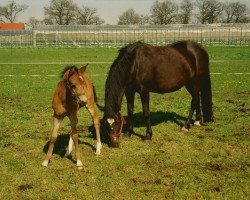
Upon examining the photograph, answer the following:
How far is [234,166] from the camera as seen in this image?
743 cm

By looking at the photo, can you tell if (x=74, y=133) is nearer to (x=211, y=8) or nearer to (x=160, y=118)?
(x=160, y=118)

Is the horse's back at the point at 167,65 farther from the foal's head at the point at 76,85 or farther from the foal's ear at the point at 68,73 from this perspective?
the foal's head at the point at 76,85

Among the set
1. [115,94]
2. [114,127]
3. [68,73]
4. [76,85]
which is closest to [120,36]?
[115,94]

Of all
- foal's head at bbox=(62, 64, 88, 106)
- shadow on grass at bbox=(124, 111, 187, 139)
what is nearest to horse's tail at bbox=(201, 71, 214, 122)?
shadow on grass at bbox=(124, 111, 187, 139)

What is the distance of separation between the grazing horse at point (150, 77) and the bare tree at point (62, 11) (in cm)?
9667

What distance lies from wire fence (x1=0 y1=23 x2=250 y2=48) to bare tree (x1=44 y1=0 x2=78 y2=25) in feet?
168

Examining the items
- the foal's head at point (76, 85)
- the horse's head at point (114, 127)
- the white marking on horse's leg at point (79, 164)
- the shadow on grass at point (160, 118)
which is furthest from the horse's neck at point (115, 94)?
the shadow on grass at point (160, 118)

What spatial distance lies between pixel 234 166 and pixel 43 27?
49.9 m

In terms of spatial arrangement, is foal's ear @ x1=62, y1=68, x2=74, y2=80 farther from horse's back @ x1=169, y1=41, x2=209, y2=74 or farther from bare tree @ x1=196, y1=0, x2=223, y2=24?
bare tree @ x1=196, y1=0, x2=223, y2=24

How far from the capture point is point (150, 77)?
9.38 metres

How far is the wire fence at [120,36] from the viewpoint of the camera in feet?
157

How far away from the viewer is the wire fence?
47812 mm

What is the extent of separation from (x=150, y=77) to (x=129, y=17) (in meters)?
108

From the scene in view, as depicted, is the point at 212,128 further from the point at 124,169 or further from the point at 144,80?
the point at 124,169
